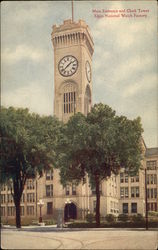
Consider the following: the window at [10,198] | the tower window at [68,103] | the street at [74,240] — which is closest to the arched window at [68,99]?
the tower window at [68,103]

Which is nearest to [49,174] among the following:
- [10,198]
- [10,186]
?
[10,186]

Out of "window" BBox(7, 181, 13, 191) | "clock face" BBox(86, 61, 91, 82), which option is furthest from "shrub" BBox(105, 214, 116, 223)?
"clock face" BBox(86, 61, 91, 82)

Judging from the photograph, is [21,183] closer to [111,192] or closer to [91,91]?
[91,91]

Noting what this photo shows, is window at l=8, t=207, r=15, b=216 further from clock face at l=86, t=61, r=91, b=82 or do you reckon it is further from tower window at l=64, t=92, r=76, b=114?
tower window at l=64, t=92, r=76, b=114

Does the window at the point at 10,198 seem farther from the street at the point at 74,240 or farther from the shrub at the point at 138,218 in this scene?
the shrub at the point at 138,218

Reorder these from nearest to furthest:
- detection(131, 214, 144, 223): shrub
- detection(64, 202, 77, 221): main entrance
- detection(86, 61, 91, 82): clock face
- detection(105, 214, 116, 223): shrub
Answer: detection(86, 61, 91, 82): clock face → detection(105, 214, 116, 223): shrub → detection(131, 214, 144, 223): shrub → detection(64, 202, 77, 221): main entrance

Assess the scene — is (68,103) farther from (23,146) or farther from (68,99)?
(23,146)
